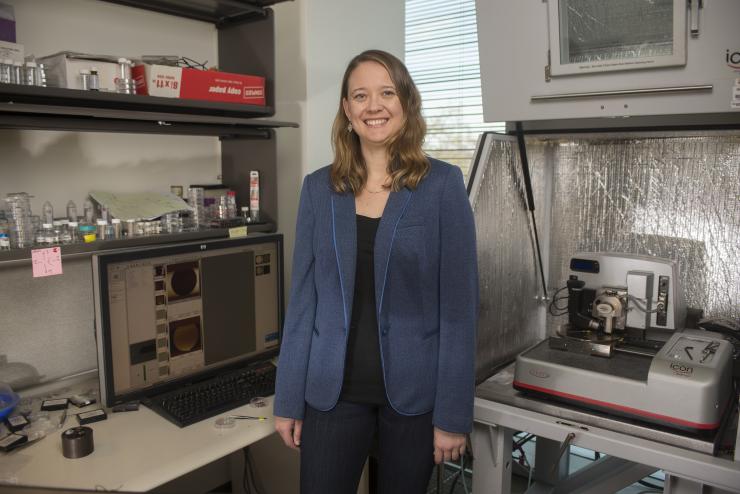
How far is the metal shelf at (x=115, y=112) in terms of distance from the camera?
1.39 meters

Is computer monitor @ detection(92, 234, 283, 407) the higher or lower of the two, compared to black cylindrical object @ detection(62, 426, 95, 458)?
higher

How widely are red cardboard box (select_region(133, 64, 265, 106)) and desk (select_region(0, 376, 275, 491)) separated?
2.89 feet

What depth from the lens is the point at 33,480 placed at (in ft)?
4.02

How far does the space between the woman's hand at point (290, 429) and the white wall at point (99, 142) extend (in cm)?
92

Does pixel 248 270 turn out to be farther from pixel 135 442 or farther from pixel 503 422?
pixel 503 422

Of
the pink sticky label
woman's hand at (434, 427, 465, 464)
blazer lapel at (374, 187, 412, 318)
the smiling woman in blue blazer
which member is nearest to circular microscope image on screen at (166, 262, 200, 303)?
the pink sticky label

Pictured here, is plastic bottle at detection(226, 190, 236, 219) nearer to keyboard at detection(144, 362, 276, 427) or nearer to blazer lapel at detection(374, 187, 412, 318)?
keyboard at detection(144, 362, 276, 427)

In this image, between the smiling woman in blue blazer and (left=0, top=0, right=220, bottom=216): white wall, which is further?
(left=0, top=0, right=220, bottom=216): white wall

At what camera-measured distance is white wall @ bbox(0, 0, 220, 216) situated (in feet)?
5.43

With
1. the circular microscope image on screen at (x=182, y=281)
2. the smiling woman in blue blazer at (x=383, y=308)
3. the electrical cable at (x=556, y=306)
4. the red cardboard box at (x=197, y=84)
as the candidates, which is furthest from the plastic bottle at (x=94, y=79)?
the electrical cable at (x=556, y=306)

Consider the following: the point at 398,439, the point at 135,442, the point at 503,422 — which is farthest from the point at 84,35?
the point at 503,422

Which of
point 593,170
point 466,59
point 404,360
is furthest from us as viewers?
point 466,59

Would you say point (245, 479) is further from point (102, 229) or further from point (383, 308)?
point (383, 308)

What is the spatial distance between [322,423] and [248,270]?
1.99 feet
